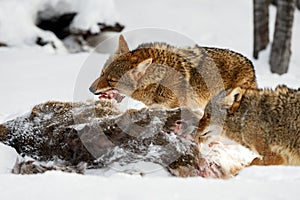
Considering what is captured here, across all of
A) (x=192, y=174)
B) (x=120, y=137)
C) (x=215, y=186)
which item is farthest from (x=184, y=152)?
(x=215, y=186)

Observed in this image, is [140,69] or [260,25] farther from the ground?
[140,69]

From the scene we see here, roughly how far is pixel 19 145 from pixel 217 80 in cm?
226

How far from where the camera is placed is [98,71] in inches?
289

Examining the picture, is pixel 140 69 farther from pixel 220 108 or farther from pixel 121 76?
pixel 220 108

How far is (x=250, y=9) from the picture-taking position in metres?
17.5

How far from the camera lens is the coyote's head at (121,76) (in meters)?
5.83

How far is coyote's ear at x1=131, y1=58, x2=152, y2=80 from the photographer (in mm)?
5867

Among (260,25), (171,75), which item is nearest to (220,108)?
(171,75)

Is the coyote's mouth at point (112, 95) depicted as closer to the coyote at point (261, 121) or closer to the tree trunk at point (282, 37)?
the coyote at point (261, 121)

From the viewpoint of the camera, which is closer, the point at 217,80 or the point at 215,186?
the point at 215,186

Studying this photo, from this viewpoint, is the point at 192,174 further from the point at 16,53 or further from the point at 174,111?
the point at 16,53

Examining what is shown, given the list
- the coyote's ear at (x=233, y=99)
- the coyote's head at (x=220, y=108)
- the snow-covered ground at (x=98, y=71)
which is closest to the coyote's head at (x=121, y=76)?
the snow-covered ground at (x=98, y=71)

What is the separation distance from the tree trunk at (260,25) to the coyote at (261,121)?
6.43 metres

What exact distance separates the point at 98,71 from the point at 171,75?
5.08 feet
